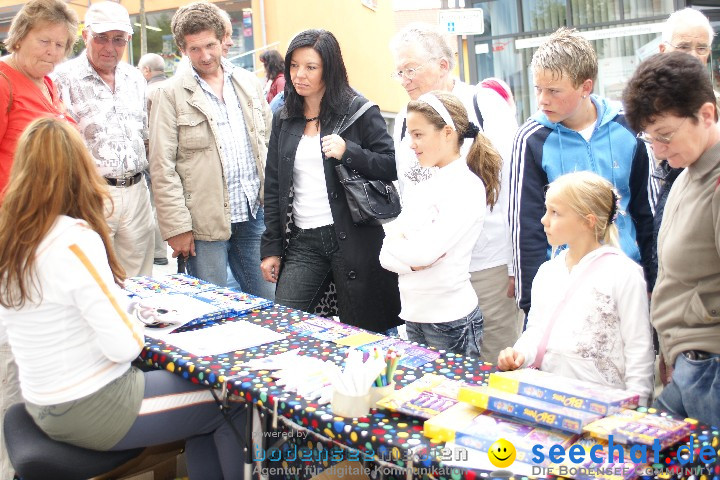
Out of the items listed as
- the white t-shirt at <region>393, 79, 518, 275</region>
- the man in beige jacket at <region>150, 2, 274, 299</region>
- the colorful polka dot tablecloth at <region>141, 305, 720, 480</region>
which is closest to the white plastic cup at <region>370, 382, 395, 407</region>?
the colorful polka dot tablecloth at <region>141, 305, 720, 480</region>

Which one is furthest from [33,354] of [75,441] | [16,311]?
[75,441]

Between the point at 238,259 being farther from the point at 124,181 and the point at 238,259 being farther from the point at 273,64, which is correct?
the point at 273,64

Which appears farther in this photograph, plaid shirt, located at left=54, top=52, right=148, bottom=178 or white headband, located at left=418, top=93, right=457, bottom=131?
plaid shirt, located at left=54, top=52, right=148, bottom=178

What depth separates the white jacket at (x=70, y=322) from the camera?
82.6 inches

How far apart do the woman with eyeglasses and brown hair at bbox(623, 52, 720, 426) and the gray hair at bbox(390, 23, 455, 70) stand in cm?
131

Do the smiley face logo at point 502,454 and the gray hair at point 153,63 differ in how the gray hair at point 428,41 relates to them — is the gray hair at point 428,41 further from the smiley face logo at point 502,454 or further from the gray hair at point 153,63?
the gray hair at point 153,63

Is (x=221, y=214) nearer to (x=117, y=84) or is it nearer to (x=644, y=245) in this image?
(x=117, y=84)

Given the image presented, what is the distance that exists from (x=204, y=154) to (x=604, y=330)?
7.32 ft

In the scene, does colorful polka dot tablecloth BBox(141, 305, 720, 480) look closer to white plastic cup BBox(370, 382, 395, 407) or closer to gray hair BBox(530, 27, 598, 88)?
white plastic cup BBox(370, 382, 395, 407)

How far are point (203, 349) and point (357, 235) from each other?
988mm

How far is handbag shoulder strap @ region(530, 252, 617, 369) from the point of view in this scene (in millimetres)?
2193

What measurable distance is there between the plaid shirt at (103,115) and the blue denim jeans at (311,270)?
1.00 metres

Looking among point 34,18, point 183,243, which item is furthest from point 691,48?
point 34,18

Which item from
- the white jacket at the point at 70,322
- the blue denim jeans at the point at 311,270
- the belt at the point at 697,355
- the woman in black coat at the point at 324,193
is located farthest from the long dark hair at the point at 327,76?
the belt at the point at 697,355
